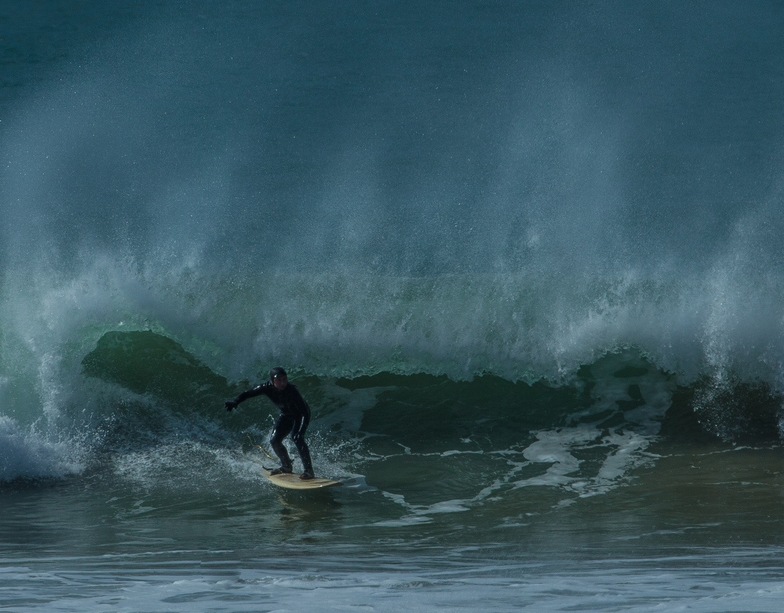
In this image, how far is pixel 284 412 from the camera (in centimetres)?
1120

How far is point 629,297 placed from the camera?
1627cm

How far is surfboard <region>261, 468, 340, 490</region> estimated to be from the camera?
1054 cm

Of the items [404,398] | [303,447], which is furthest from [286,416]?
[404,398]

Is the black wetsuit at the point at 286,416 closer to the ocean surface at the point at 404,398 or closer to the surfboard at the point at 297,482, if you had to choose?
the surfboard at the point at 297,482

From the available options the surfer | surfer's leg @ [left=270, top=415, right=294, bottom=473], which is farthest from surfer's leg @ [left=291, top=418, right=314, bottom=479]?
surfer's leg @ [left=270, top=415, right=294, bottom=473]

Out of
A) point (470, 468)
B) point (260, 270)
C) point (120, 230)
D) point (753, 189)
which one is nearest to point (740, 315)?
point (470, 468)

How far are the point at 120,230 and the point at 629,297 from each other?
21.3m

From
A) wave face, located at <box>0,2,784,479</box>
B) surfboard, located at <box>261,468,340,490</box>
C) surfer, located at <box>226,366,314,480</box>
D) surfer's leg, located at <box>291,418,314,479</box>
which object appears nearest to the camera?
surfboard, located at <box>261,468,340,490</box>

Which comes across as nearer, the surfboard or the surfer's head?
the surfboard

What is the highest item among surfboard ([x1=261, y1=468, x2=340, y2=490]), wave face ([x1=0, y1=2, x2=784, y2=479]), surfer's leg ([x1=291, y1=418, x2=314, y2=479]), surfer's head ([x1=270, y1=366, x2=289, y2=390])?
wave face ([x1=0, y1=2, x2=784, y2=479])

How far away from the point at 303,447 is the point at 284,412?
47 cm

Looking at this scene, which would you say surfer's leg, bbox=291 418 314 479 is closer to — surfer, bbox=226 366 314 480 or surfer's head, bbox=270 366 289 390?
surfer, bbox=226 366 314 480

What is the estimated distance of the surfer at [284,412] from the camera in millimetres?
11016

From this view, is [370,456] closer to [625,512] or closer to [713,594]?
[625,512]
